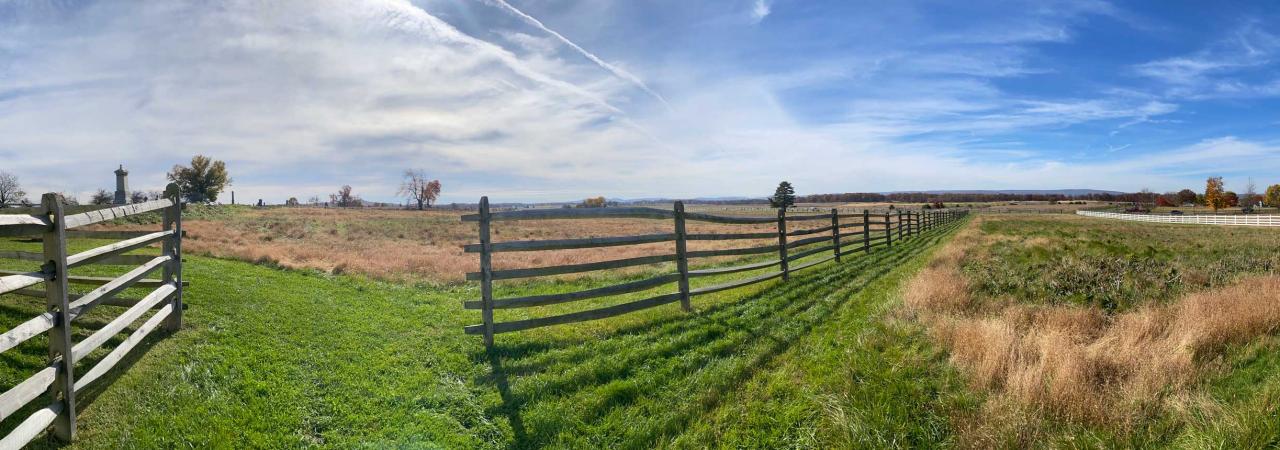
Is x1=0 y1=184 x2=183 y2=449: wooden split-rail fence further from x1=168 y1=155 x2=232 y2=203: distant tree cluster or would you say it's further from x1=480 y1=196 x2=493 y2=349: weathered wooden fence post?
x1=168 y1=155 x2=232 y2=203: distant tree cluster

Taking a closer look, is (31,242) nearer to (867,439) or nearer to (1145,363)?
(867,439)

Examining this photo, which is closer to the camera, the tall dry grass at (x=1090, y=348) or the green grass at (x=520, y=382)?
the tall dry grass at (x=1090, y=348)

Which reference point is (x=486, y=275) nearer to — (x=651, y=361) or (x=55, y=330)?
(x=651, y=361)

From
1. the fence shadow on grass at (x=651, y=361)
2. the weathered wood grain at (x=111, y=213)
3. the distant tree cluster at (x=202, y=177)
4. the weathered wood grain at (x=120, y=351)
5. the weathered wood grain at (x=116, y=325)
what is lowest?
the fence shadow on grass at (x=651, y=361)

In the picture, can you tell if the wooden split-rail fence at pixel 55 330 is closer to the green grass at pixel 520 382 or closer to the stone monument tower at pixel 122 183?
the green grass at pixel 520 382

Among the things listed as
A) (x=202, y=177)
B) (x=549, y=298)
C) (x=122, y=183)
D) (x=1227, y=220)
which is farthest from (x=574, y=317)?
(x=202, y=177)

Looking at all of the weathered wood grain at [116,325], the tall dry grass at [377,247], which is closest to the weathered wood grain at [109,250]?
the weathered wood grain at [116,325]

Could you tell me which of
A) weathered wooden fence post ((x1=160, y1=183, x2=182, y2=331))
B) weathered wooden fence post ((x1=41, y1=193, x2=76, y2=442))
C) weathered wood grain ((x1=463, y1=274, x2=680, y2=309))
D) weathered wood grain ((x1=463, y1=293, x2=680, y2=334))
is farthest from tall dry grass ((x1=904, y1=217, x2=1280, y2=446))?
weathered wooden fence post ((x1=160, y1=183, x2=182, y2=331))

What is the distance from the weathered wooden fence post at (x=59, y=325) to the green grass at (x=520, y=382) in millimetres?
163

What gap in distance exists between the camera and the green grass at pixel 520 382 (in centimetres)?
382

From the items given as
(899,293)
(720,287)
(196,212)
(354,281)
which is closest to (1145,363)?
(899,293)

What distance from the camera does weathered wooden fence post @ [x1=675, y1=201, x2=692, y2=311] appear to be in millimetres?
7887

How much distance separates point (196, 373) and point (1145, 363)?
809 centimetres

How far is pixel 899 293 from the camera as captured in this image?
25.5ft
